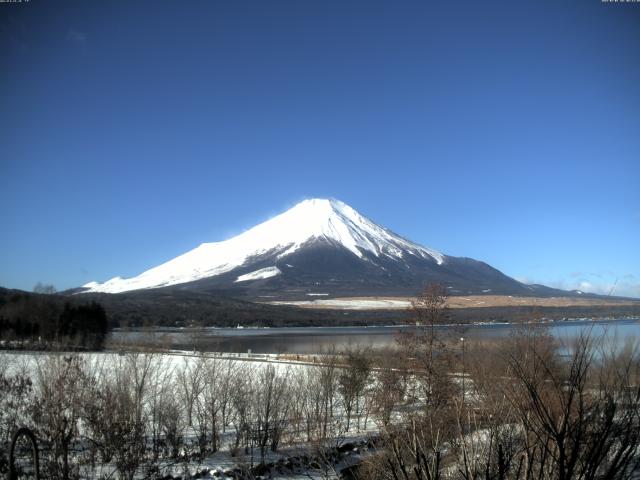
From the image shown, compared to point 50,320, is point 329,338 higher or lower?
lower

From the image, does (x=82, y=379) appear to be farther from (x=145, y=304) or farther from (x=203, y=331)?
(x=145, y=304)

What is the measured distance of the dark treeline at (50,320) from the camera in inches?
2650

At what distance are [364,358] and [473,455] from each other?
90.0 feet

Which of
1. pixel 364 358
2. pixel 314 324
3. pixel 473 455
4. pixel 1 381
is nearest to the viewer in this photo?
pixel 473 455

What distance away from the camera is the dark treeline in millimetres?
67312

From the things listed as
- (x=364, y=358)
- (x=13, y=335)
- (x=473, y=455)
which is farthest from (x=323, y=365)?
(x=13, y=335)

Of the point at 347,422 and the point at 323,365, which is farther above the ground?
the point at 323,365

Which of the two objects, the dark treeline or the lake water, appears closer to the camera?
the lake water

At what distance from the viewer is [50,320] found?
71.9m

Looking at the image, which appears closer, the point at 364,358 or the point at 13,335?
the point at 364,358

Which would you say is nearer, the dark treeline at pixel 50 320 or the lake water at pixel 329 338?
the lake water at pixel 329 338

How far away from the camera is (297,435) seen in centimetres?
2058

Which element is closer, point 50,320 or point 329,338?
point 50,320

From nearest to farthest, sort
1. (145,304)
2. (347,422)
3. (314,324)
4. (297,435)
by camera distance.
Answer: (297,435), (347,422), (314,324), (145,304)
